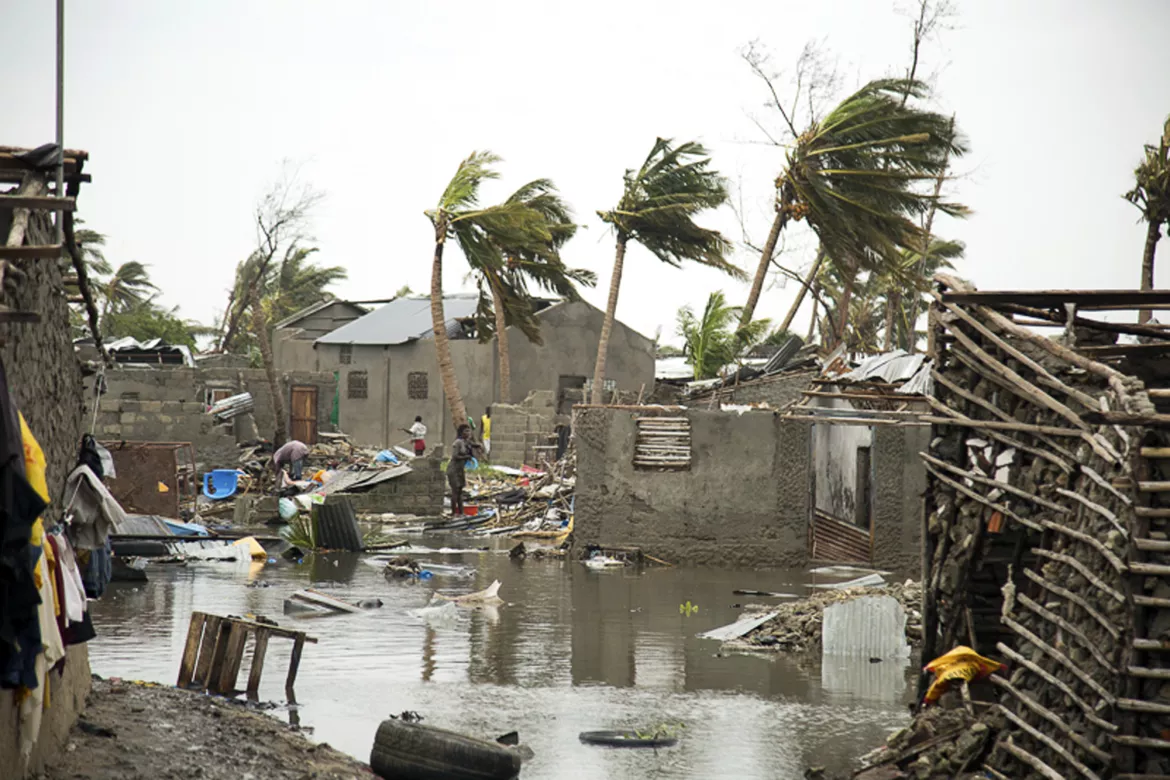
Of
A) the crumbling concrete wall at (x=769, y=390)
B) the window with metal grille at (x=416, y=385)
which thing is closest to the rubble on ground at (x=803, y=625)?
the crumbling concrete wall at (x=769, y=390)

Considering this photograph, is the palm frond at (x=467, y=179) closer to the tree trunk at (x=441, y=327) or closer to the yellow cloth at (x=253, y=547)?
the tree trunk at (x=441, y=327)

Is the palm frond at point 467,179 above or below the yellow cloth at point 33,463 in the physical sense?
above

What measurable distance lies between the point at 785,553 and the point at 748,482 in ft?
3.58

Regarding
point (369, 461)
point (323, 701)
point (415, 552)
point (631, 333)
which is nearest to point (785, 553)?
point (415, 552)

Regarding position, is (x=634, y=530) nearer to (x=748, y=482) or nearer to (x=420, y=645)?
(x=748, y=482)

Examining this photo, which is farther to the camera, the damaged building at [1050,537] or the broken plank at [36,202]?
the damaged building at [1050,537]

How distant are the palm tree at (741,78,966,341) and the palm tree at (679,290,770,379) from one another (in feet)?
14.5

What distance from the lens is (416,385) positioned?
136 feet

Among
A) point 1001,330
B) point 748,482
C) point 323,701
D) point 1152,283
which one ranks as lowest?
point 323,701

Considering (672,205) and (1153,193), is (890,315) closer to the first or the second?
(672,205)

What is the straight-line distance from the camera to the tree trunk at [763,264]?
1347 inches

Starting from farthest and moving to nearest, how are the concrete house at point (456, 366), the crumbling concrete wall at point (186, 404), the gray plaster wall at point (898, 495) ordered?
the concrete house at point (456, 366) → the crumbling concrete wall at point (186, 404) → the gray plaster wall at point (898, 495)

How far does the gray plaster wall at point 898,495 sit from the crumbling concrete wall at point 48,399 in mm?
11246

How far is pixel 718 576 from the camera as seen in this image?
17281 millimetres
